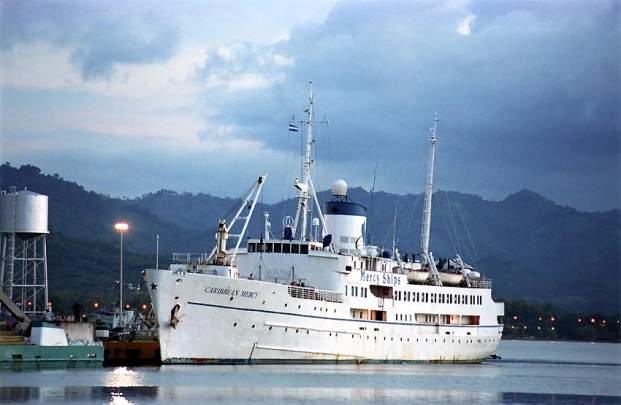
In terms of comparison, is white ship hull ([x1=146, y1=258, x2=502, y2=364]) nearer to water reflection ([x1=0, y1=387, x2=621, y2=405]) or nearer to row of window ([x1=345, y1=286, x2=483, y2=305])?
row of window ([x1=345, y1=286, x2=483, y2=305])

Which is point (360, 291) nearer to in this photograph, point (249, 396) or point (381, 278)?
point (381, 278)

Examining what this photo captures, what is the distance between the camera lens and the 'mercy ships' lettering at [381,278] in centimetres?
6444

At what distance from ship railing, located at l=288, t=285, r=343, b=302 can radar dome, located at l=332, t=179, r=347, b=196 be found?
9.26 metres

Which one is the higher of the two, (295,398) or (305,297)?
(305,297)

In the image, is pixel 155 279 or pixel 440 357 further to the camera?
pixel 440 357

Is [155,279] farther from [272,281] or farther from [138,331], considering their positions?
[138,331]

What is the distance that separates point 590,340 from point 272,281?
14314 cm

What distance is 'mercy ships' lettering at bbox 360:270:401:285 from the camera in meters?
64.4

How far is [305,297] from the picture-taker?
194ft

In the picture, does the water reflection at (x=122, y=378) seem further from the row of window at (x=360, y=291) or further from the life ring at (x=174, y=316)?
the row of window at (x=360, y=291)

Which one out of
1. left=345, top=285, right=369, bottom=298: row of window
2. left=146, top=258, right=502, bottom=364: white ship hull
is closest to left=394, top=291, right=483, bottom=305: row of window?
left=146, top=258, right=502, bottom=364: white ship hull

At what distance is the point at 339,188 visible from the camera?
69.6 metres

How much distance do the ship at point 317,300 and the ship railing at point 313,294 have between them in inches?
3.1

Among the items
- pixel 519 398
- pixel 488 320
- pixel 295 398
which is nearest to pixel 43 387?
pixel 295 398
